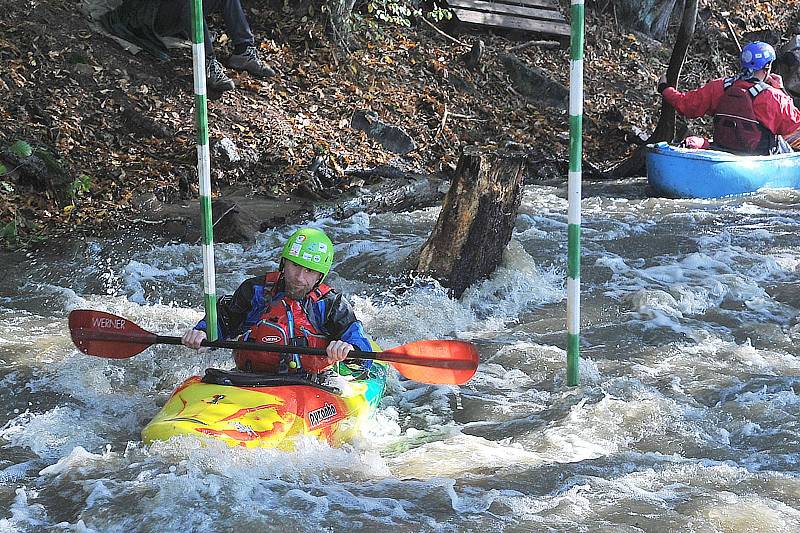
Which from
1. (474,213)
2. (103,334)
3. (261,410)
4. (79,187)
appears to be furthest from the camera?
(79,187)

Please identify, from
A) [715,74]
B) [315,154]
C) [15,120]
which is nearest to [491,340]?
[315,154]

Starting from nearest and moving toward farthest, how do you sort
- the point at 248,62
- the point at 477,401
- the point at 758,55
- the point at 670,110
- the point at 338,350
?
the point at 338,350 < the point at 477,401 < the point at 758,55 < the point at 248,62 < the point at 670,110

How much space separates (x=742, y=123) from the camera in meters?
9.33

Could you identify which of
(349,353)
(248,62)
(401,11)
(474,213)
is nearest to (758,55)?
(401,11)

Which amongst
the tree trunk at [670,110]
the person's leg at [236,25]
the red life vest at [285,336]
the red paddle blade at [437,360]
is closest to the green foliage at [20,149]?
the person's leg at [236,25]

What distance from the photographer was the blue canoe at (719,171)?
9.17m

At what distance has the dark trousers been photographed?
952 cm

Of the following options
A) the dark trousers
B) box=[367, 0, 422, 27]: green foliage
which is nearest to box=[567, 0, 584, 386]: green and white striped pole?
Answer: the dark trousers

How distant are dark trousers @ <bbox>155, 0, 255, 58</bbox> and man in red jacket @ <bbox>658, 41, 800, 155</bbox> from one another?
480cm

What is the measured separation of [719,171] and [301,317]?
610cm

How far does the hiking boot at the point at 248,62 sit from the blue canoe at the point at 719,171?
4278 millimetres

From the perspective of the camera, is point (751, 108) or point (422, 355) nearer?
point (422, 355)

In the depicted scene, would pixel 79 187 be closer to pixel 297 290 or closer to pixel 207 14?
pixel 207 14

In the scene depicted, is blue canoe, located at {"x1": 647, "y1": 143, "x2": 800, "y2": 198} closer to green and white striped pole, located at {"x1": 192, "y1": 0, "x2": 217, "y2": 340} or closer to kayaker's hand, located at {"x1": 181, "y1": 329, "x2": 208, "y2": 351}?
green and white striped pole, located at {"x1": 192, "y1": 0, "x2": 217, "y2": 340}
